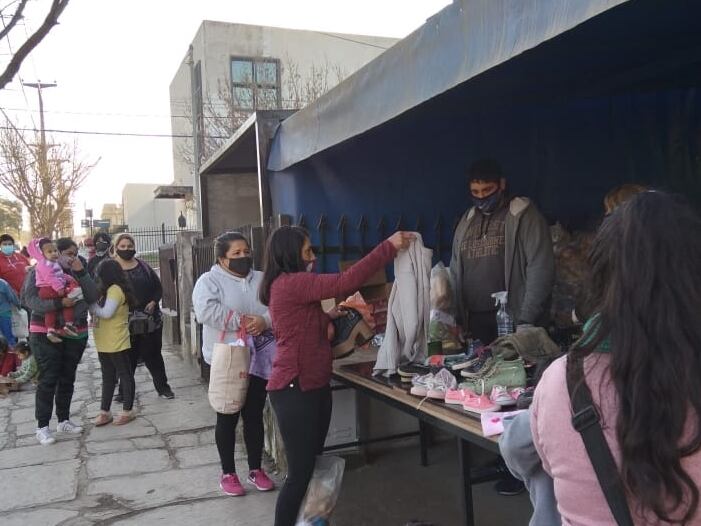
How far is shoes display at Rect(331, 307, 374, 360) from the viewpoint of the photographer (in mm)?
3463

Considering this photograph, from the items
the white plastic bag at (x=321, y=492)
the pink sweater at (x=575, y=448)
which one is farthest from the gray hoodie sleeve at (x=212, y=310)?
the pink sweater at (x=575, y=448)

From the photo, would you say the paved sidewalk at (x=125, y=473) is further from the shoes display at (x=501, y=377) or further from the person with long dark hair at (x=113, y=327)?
the shoes display at (x=501, y=377)

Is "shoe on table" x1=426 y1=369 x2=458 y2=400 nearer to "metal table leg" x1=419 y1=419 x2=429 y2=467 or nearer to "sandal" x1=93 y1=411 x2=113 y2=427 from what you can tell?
"metal table leg" x1=419 y1=419 x2=429 y2=467

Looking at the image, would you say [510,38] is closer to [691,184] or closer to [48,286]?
[691,184]

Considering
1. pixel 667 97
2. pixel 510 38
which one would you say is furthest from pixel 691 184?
pixel 510 38

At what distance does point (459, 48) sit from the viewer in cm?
249

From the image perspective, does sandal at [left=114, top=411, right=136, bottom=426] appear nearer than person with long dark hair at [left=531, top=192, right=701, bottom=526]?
No

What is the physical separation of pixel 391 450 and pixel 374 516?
1021 millimetres

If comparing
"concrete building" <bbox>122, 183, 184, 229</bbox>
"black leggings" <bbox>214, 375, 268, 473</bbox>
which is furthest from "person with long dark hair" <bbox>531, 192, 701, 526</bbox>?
"concrete building" <bbox>122, 183, 184, 229</bbox>

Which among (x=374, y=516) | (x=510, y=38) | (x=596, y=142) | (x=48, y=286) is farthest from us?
(x=48, y=286)

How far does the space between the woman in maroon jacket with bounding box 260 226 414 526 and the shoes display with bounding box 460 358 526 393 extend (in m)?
0.72

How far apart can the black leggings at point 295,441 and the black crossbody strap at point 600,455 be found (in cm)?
197

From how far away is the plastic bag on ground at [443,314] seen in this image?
367cm

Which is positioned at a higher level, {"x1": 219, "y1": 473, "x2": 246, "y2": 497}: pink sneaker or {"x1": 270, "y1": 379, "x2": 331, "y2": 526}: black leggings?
{"x1": 270, "y1": 379, "x2": 331, "y2": 526}: black leggings
